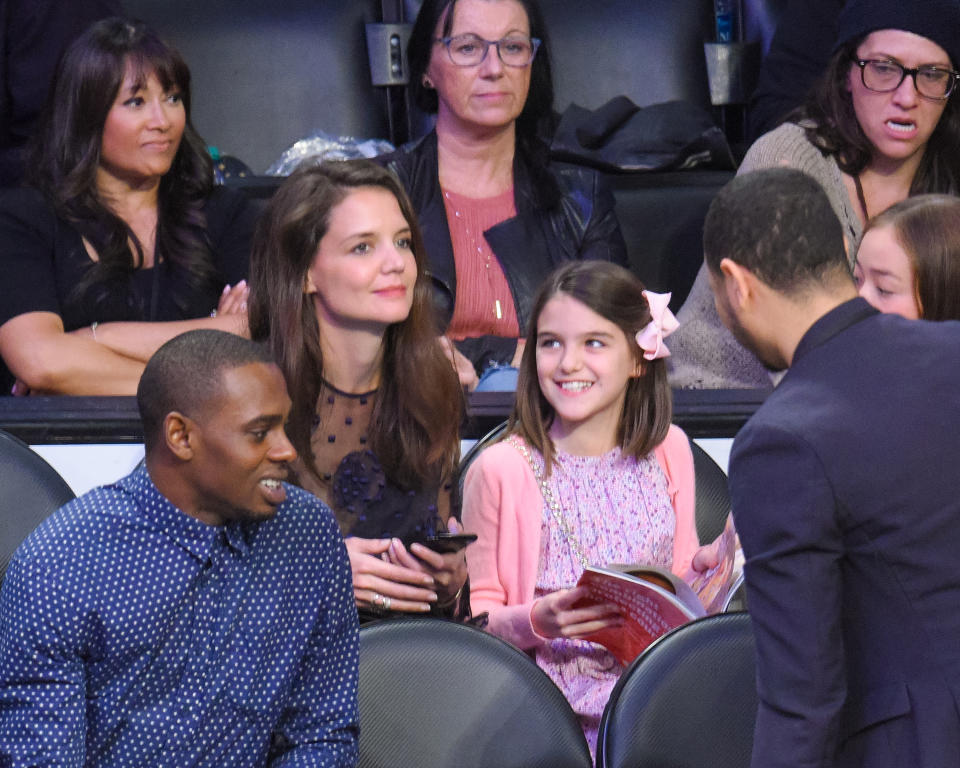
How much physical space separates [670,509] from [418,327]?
1.71 ft

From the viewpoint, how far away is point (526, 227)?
3102mm

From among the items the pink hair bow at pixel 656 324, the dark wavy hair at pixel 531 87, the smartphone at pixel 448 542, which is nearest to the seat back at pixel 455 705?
the smartphone at pixel 448 542

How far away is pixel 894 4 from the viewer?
2.95 metres

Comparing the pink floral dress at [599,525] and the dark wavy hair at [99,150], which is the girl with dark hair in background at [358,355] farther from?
the dark wavy hair at [99,150]

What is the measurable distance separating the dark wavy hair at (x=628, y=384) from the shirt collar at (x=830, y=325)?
2.86 ft

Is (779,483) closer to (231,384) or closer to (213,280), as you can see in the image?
(231,384)

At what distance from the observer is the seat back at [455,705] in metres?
1.87

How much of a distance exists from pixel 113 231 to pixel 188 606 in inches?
53.2

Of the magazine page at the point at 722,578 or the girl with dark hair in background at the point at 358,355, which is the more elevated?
the girl with dark hair in background at the point at 358,355

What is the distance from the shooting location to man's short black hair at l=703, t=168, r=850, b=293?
1.51m

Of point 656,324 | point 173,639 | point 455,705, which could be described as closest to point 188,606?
point 173,639

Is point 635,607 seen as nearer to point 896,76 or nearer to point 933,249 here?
point 933,249

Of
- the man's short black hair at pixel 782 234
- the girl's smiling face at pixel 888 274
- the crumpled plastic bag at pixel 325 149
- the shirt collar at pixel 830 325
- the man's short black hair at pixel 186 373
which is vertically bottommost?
the girl's smiling face at pixel 888 274

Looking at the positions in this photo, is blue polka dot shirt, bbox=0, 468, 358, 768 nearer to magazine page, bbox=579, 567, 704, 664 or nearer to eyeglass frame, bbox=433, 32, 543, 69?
magazine page, bbox=579, 567, 704, 664
